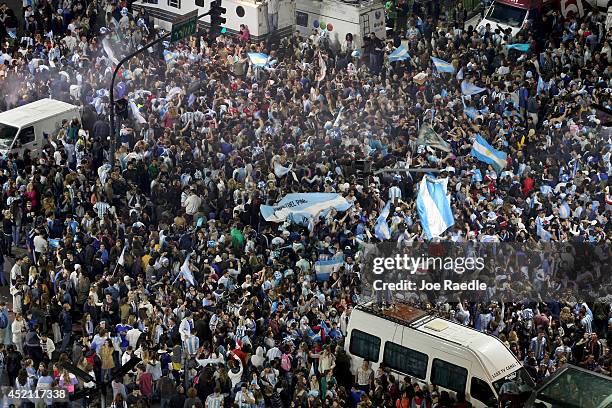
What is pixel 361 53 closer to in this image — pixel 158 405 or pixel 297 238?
pixel 297 238

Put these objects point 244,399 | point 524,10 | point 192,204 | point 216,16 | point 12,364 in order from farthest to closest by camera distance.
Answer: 1. point 524,10
2. point 216,16
3. point 192,204
4. point 12,364
5. point 244,399

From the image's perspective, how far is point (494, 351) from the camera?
3456 centimetres

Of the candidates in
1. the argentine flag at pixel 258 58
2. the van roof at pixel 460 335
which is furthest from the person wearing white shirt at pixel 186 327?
the argentine flag at pixel 258 58

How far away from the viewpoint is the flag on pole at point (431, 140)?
42.9 metres

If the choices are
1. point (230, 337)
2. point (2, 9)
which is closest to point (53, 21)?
point (2, 9)

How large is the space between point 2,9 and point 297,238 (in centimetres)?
1737

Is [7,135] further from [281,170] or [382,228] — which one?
[382,228]

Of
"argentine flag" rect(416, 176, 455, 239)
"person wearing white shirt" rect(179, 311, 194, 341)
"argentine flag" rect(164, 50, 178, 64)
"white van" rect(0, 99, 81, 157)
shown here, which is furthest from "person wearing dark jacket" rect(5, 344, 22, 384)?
"argentine flag" rect(164, 50, 178, 64)

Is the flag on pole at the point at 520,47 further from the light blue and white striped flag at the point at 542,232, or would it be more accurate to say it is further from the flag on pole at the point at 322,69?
the light blue and white striped flag at the point at 542,232

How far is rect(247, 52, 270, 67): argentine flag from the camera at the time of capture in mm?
48500

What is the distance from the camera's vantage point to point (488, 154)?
42531 mm

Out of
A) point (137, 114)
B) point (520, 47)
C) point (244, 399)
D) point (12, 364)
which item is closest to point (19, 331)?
point (12, 364)

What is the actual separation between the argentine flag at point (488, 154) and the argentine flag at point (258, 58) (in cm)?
824

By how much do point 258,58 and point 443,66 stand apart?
523 cm
